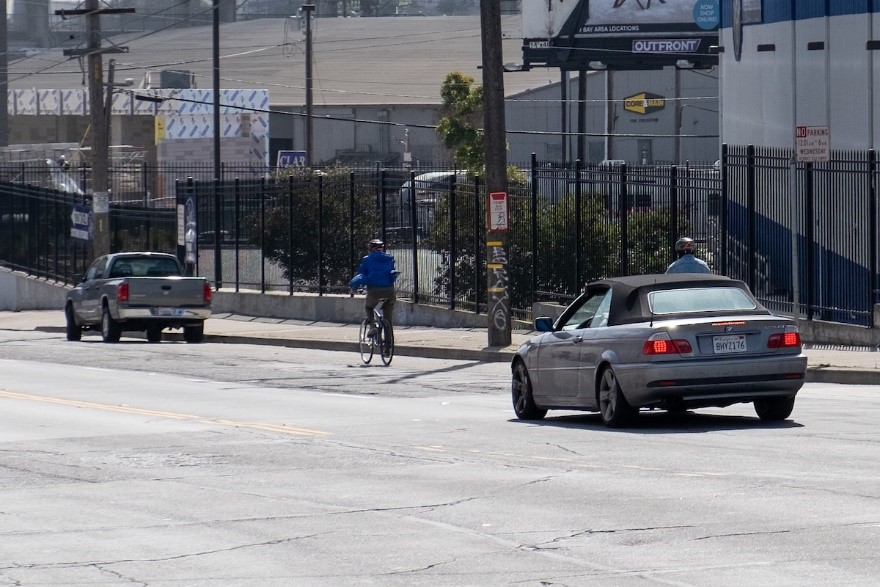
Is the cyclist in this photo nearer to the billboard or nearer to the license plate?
the license plate

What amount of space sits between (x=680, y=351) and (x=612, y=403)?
85cm

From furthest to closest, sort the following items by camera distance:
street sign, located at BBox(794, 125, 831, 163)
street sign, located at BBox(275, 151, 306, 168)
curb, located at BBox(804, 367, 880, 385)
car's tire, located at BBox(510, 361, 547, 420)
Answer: street sign, located at BBox(275, 151, 306, 168)
street sign, located at BBox(794, 125, 831, 163)
curb, located at BBox(804, 367, 880, 385)
car's tire, located at BBox(510, 361, 547, 420)

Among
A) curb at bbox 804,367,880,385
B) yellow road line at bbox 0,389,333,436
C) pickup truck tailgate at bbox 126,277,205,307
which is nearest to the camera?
yellow road line at bbox 0,389,333,436

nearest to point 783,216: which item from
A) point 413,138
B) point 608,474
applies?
point 608,474

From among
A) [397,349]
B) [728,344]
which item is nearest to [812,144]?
[728,344]

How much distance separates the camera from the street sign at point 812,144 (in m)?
19.7

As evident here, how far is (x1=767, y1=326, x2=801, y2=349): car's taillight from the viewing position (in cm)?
1376

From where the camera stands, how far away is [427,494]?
10445 mm

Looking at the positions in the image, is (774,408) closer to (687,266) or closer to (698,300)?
(698,300)

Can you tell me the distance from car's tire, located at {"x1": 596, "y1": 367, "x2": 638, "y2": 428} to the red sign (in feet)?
34.7

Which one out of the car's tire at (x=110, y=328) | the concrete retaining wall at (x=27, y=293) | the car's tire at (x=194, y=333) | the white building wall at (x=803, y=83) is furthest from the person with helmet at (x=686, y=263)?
the concrete retaining wall at (x=27, y=293)

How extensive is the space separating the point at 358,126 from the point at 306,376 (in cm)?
6126

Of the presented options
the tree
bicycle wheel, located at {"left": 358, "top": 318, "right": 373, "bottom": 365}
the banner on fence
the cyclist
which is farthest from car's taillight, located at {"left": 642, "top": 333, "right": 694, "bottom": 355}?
the tree

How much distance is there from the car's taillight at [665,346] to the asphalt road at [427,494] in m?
0.72
